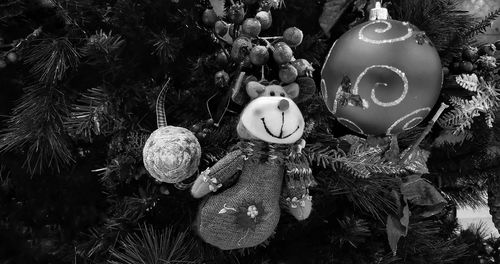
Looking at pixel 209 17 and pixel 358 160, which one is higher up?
pixel 209 17

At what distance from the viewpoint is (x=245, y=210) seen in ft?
2.00

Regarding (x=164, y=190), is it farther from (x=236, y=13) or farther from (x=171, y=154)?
(x=236, y=13)

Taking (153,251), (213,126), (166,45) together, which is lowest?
(153,251)

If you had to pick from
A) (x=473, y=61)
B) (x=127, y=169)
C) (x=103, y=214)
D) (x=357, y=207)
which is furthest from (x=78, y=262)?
(x=473, y=61)

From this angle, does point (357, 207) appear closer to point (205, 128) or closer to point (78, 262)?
point (205, 128)

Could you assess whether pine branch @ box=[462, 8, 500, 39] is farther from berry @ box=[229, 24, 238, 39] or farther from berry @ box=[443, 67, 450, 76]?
berry @ box=[229, 24, 238, 39]

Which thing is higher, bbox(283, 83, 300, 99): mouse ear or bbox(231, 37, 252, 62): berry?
bbox(231, 37, 252, 62): berry

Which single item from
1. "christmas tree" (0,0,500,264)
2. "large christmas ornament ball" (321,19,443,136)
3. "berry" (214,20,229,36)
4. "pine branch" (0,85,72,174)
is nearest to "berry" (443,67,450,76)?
"christmas tree" (0,0,500,264)

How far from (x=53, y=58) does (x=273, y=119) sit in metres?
0.29

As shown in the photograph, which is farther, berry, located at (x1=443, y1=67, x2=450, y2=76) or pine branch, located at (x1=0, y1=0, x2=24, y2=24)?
berry, located at (x1=443, y1=67, x2=450, y2=76)

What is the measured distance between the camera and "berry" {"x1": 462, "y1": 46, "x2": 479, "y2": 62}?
0.73 meters

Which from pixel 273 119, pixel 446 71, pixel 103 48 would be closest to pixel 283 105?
pixel 273 119

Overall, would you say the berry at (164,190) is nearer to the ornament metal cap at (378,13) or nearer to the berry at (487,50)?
the ornament metal cap at (378,13)

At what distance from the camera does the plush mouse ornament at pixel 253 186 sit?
599mm
